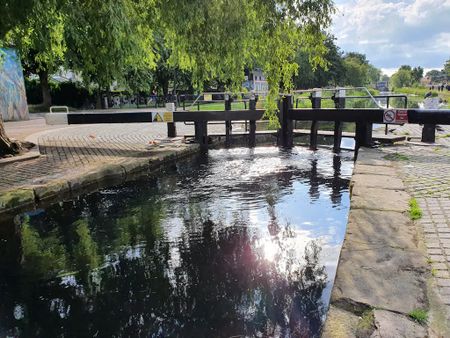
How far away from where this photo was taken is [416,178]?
19.1ft

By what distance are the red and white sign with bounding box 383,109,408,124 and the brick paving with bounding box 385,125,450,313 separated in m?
0.62

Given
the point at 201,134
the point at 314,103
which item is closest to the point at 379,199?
the point at 314,103

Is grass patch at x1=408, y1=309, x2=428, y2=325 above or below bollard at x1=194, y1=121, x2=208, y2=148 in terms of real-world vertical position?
below

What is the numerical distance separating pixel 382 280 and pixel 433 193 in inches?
100

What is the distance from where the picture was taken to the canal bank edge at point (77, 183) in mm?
6109

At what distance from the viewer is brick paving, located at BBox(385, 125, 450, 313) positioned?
3.02m

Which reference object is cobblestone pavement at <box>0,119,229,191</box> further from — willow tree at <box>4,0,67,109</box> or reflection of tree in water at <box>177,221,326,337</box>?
reflection of tree in water at <box>177,221,326,337</box>

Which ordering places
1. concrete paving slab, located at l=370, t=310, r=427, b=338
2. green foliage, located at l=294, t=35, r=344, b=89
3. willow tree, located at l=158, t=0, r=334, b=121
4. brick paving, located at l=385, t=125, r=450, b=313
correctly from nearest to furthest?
concrete paving slab, located at l=370, t=310, r=427, b=338 < brick paving, located at l=385, t=125, r=450, b=313 < willow tree, located at l=158, t=0, r=334, b=121 < green foliage, located at l=294, t=35, r=344, b=89

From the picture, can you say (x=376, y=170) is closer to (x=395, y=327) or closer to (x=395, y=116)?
(x=395, y=116)

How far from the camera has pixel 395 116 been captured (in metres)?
9.12

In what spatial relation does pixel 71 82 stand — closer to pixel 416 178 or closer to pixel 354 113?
pixel 354 113

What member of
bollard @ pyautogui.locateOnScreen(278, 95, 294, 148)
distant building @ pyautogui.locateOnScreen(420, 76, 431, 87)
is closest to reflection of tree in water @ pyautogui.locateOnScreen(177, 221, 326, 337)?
bollard @ pyautogui.locateOnScreen(278, 95, 294, 148)

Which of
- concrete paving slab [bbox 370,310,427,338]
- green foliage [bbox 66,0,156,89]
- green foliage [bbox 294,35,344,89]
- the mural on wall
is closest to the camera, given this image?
concrete paving slab [bbox 370,310,427,338]

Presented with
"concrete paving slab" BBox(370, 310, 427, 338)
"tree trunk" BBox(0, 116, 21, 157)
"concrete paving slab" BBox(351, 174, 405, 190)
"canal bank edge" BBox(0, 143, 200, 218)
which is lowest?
"canal bank edge" BBox(0, 143, 200, 218)
